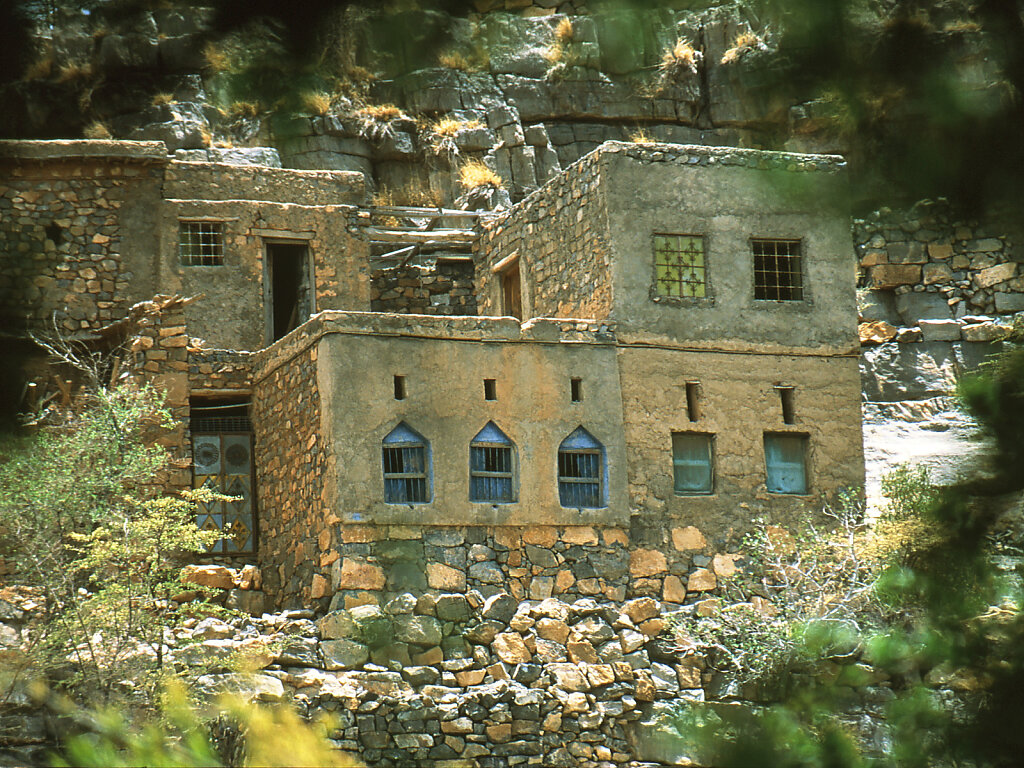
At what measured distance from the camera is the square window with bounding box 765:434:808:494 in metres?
19.0

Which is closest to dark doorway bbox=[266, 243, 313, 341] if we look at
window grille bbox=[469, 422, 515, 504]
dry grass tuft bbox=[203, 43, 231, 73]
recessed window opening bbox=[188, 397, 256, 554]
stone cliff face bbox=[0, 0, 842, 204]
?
recessed window opening bbox=[188, 397, 256, 554]

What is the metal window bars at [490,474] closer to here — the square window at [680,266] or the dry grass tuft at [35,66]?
the square window at [680,266]

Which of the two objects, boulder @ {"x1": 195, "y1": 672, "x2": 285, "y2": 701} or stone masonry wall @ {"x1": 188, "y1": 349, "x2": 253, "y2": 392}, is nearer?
boulder @ {"x1": 195, "y1": 672, "x2": 285, "y2": 701}

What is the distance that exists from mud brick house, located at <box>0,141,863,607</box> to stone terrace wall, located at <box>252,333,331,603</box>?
0.17ft

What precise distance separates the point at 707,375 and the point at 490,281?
194 inches

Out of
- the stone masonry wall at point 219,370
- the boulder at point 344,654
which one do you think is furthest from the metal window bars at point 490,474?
the stone masonry wall at point 219,370

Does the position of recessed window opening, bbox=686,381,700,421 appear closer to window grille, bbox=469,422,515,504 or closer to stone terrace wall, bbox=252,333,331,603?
window grille, bbox=469,422,515,504

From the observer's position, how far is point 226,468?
19.5 meters

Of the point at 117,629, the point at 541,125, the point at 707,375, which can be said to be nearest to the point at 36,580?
the point at 117,629

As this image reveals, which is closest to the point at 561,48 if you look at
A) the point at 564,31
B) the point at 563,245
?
the point at 564,31

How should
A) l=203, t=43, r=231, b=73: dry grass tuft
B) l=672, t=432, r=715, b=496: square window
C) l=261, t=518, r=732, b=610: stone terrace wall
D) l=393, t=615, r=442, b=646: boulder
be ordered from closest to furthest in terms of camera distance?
1. l=203, t=43, r=231, b=73: dry grass tuft
2. l=393, t=615, r=442, b=646: boulder
3. l=261, t=518, r=732, b=610: stone terrace wall
4. l=672, t=432, r=715, b=496: square window

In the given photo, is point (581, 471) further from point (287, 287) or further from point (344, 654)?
point (287, 287)

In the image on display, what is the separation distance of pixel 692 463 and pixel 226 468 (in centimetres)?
618

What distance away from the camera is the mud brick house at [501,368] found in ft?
56.4
